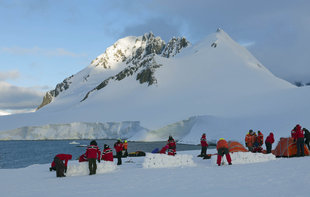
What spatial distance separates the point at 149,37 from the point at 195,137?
5843 inches

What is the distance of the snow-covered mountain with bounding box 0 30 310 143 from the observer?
46.3 m

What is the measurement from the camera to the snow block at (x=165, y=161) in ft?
47.6

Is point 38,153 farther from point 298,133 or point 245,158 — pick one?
point 298,133

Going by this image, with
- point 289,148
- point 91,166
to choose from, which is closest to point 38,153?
point 91,166

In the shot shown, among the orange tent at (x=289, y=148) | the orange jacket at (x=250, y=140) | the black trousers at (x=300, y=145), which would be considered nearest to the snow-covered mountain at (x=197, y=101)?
the orange jacket at (x=250, y=140)

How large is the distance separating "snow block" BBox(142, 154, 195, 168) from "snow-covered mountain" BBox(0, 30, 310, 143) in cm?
2547

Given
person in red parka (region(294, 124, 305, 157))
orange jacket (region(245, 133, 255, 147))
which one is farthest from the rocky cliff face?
person in red parka (region(294, 124, 305, 157))

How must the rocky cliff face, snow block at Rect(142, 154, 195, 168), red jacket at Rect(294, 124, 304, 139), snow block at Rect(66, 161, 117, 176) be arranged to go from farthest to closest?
the rocky cliff face, red jacket at Rect(294, 124, 304, 139), snow block at Rect(142, 154, 195, 168), snow block at Rect(66, 161, 117, 176)

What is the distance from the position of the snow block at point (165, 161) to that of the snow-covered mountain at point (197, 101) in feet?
83.6

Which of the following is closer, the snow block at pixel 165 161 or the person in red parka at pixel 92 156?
the person in red parka at pixel 92 156

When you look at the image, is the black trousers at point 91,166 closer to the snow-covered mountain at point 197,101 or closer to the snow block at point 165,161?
the snow block at point 165,161

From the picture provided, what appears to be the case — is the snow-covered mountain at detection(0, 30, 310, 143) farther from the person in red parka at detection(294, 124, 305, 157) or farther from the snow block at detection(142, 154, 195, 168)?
the snow block at detection(142, 154, 195, 168)

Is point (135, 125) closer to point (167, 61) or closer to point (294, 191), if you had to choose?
point (167, 61)

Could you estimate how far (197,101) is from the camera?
2840 inches
